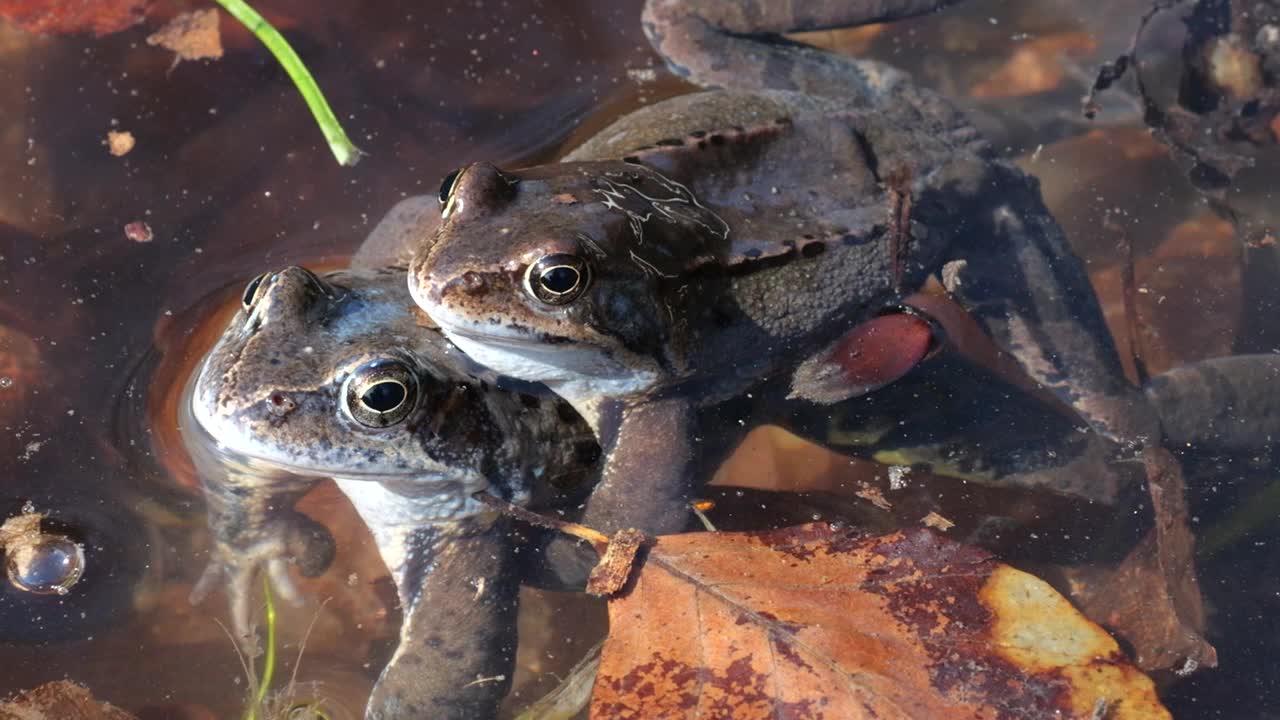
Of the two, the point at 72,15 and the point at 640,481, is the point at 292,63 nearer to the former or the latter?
the point at 72,15

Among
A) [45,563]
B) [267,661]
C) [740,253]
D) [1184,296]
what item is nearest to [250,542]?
[267,661]

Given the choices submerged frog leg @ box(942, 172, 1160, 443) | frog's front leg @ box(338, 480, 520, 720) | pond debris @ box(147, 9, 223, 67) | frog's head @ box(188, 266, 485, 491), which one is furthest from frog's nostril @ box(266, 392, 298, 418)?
submerged frog leg @ box(942, 172, 1160, 443)

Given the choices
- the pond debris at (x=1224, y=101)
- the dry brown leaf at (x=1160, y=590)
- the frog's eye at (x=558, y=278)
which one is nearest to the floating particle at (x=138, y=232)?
the frog's eye at (x=558, y=278)

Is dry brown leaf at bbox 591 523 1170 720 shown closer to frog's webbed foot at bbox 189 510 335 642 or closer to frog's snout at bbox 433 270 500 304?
frog's snout at bbox 433 270 500 304

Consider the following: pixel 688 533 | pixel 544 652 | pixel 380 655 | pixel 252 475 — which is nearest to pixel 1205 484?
pixel 688 533

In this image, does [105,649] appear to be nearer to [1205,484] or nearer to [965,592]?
[965,592]

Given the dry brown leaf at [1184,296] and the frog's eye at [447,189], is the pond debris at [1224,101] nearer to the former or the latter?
the dry brown leaf at [1184,296]
